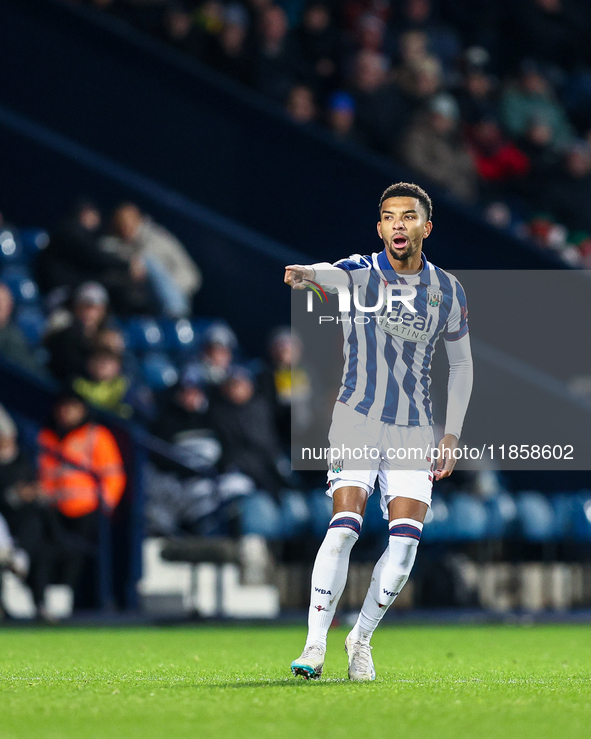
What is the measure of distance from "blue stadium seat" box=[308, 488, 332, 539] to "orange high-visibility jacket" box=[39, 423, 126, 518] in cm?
153

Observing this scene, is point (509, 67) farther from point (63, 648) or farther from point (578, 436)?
point (63, 648)

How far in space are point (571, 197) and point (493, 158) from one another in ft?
3.58

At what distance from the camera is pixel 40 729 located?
3.76m

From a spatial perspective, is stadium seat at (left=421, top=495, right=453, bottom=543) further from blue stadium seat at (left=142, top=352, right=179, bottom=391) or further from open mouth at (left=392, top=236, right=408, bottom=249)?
open mouth at (left=392, top=236, right=408, bottom=249)

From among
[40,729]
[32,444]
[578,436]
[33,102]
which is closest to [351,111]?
[33,102]

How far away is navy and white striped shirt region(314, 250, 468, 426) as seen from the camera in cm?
528

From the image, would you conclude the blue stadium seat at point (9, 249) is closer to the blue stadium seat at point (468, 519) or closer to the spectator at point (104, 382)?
the spectator at point (104, 382)

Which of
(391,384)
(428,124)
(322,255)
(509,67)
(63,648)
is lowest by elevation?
(63,648)

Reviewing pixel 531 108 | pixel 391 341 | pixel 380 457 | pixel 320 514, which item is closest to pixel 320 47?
pixel 531 108

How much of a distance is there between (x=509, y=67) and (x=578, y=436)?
823 cm

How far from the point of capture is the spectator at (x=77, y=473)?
9.88 meters

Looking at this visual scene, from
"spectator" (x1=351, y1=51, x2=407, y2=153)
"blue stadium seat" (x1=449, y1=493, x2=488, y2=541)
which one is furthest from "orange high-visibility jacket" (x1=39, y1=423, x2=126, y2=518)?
"spectator" (x1=351, y1=51, x2=407, y2=153)

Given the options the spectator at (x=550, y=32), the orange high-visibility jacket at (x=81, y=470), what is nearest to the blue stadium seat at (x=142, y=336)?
the orange high-visibility jacket at (x=81, y=470)

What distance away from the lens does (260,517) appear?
33.9 ft
